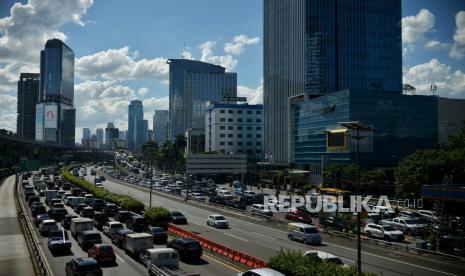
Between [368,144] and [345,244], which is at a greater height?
[368,144]

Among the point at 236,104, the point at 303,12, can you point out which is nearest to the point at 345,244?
the point at 303,12

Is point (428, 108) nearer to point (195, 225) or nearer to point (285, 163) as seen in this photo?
point (285, 163)

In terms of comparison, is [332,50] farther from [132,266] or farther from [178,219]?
[132,266]

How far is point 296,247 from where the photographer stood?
128ft

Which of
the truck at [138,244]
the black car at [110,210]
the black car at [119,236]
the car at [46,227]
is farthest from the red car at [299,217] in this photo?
the car at [46,227]

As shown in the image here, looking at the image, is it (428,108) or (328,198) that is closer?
(328,198)

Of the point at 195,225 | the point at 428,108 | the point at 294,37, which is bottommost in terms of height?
the point at 195,225

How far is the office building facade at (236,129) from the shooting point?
17575cm

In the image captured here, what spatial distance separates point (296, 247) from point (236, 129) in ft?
457

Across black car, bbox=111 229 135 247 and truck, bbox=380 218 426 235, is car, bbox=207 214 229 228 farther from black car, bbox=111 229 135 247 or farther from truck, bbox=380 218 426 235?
truck, bbox=380 218 426 235

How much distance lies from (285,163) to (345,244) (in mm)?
97401

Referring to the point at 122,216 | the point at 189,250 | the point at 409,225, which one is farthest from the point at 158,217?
the point at 409,225

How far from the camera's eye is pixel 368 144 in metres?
108

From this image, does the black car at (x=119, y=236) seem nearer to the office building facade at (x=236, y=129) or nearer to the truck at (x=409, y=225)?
the truck at (x=409, y=225)
